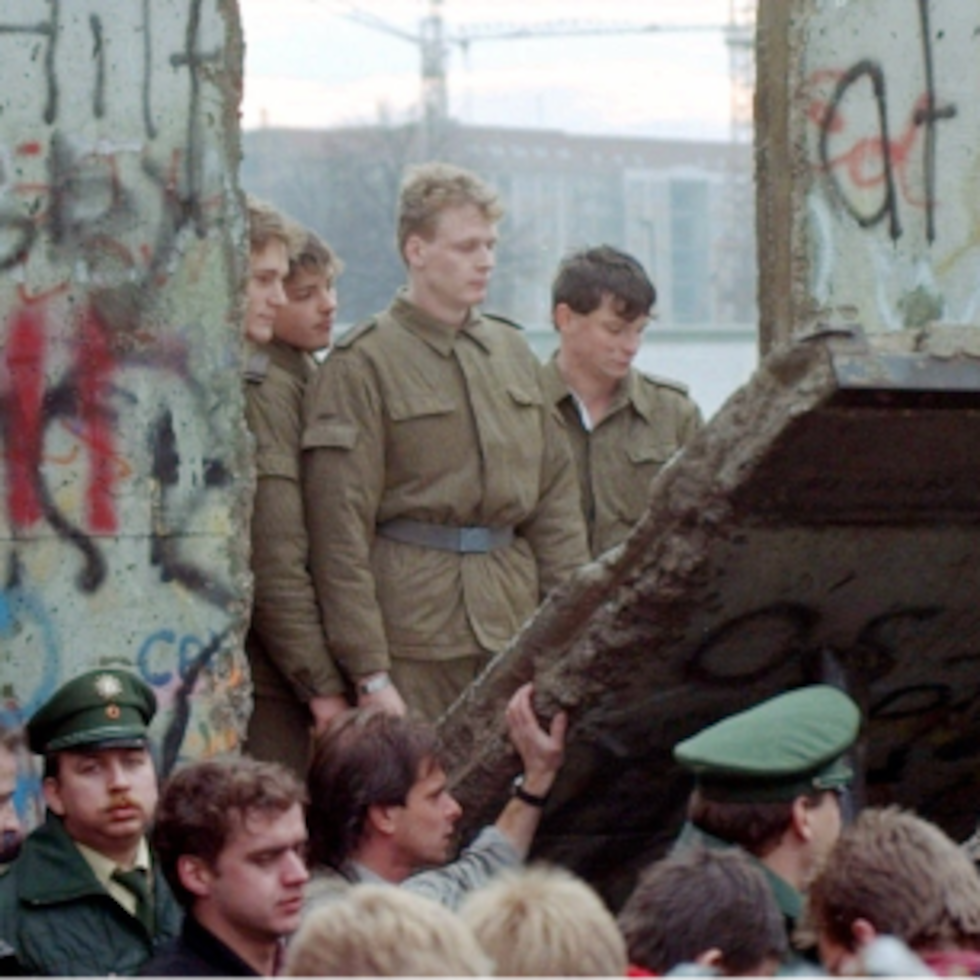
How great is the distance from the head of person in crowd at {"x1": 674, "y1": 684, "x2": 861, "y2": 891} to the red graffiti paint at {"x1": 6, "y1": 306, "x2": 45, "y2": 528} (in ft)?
7.48

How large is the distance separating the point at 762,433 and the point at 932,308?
2.71 metres

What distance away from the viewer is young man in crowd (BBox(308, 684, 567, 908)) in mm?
5598

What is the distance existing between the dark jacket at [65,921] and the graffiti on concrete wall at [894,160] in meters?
3.28

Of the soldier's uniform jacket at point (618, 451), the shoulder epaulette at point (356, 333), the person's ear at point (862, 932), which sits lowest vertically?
the person's ear at point (862, 932)

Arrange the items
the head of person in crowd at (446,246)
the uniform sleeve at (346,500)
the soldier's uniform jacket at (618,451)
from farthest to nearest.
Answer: the soldier's uniform jacket at (618,451), the head of person in crowd at (446,246), the uniform sleeve at (346,500)

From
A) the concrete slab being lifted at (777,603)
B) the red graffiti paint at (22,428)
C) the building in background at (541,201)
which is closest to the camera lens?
the concrete slab being lifted at (777,603)

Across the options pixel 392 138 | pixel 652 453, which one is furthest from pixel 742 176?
pixel 652 453

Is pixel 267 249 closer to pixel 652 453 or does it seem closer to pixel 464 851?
pixel 652 453

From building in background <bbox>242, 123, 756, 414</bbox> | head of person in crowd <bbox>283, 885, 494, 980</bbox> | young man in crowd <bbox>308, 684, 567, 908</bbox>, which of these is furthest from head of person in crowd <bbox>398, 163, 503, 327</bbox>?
building in background <bbox>242, 123, 756, 414</bbox>

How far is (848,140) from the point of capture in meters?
8.04

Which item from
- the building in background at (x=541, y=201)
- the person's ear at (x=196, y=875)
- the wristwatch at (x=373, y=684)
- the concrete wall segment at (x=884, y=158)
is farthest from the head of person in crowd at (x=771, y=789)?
the building in background at (x=541, y=201)

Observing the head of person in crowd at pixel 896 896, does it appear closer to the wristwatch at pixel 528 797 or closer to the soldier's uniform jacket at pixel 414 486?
the wristwatch at pixel 528 797

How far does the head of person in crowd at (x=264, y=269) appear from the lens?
24.2 feet

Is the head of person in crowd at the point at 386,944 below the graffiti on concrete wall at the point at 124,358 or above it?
below
